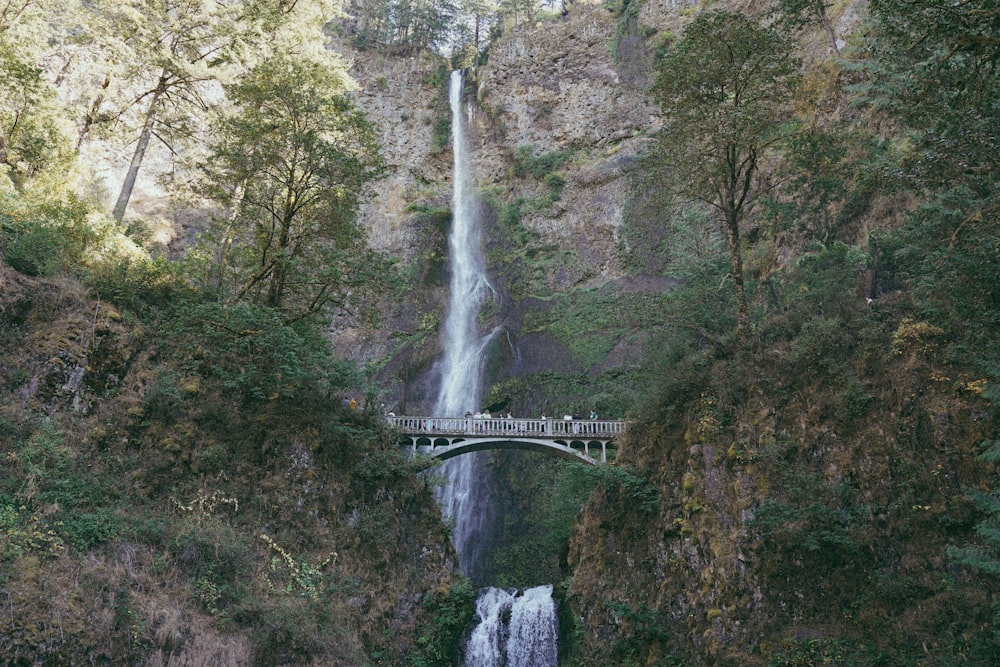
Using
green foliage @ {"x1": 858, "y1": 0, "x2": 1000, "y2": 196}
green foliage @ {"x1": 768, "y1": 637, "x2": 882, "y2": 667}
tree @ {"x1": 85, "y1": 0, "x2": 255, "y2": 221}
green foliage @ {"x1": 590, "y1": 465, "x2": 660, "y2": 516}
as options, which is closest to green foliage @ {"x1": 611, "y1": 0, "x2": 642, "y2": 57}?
tree @ {"x1": 85, "y1": 0, "x2": 255, "y2": 221}

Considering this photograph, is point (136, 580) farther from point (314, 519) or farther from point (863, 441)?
point (863, 441)

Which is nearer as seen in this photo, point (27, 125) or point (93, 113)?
point (27, 125)

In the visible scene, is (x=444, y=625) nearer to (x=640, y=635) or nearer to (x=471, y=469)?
(x=640, y=635)

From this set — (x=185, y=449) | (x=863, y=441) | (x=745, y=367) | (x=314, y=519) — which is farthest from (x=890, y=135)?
(x=185, y=449)

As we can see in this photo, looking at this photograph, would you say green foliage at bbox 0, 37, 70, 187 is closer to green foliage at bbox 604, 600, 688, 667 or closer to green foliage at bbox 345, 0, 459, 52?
green foliage at bbox 604, 600, 688, 667

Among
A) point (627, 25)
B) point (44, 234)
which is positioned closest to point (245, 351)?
point (44, 234)
